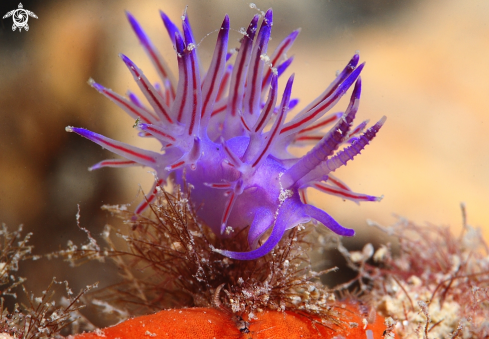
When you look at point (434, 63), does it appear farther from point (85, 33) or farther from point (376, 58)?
point (85, 33)

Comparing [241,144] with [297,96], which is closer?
[241,144]

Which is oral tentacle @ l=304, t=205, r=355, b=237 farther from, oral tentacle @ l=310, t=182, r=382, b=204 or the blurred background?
the blurred background

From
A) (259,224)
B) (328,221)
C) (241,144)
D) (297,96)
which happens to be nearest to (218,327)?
(259,224)

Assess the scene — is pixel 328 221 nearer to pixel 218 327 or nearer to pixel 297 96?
pixel 218 327

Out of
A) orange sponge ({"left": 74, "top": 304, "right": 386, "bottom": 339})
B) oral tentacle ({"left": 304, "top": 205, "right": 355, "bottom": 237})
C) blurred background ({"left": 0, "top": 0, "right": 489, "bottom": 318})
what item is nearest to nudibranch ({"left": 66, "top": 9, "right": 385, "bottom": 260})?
oral tentacle ({"left": 304, "top": 205, "right": 355, "bottom": 237})

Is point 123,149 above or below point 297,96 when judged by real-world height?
below

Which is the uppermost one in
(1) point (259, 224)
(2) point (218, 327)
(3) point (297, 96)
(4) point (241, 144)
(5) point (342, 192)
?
(3) point (297, 96)

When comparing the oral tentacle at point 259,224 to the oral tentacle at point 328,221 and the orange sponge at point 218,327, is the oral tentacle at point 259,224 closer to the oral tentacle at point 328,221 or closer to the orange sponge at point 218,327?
the oral tentacle at point 328,221
